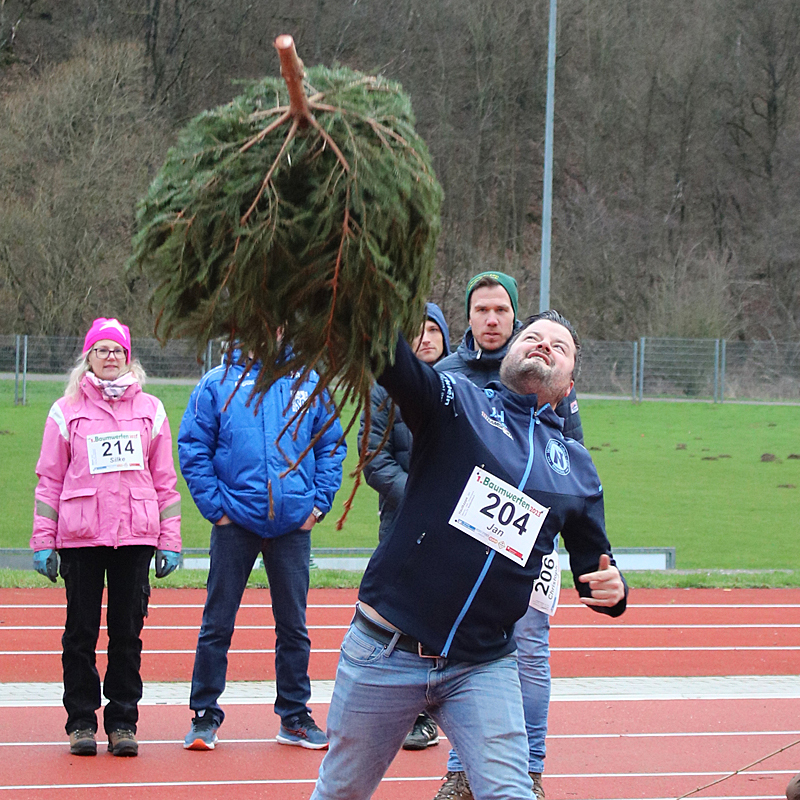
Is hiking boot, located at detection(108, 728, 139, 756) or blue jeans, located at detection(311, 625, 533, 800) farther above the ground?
blue jeans, located at detection(311, 625, 533, 800)

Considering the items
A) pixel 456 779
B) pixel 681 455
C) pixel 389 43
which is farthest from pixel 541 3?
pixel 456 779

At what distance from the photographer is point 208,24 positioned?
146ft

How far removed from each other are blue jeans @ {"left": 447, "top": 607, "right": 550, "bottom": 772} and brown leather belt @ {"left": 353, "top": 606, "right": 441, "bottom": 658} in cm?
147

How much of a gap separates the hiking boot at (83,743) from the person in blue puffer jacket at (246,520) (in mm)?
437

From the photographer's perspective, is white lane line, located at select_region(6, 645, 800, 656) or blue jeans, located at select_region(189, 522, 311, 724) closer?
blue jeans, located at select_region(189, 522, 311, 724)

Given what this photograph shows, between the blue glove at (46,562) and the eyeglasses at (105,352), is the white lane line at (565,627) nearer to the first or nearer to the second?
the blue glove at (46,562)

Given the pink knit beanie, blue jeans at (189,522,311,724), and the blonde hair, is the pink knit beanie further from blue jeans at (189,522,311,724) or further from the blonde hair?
blue jeans at (189,522,311,724)

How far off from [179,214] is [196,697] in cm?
339

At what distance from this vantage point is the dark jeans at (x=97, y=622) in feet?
17.0

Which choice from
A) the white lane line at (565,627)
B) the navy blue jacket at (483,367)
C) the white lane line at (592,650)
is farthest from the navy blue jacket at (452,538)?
the white lane line at (565,627)

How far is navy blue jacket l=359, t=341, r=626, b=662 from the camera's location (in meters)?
3.04

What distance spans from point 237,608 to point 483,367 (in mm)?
1655

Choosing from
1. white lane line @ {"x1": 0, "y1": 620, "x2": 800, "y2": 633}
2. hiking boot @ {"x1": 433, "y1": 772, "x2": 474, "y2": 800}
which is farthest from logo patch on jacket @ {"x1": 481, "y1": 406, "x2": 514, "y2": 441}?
white lane line @ {"x1": 0, "y1": 620, "x2": 800, "y2": 633}

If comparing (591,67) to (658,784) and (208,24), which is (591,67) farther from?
(658,784)
